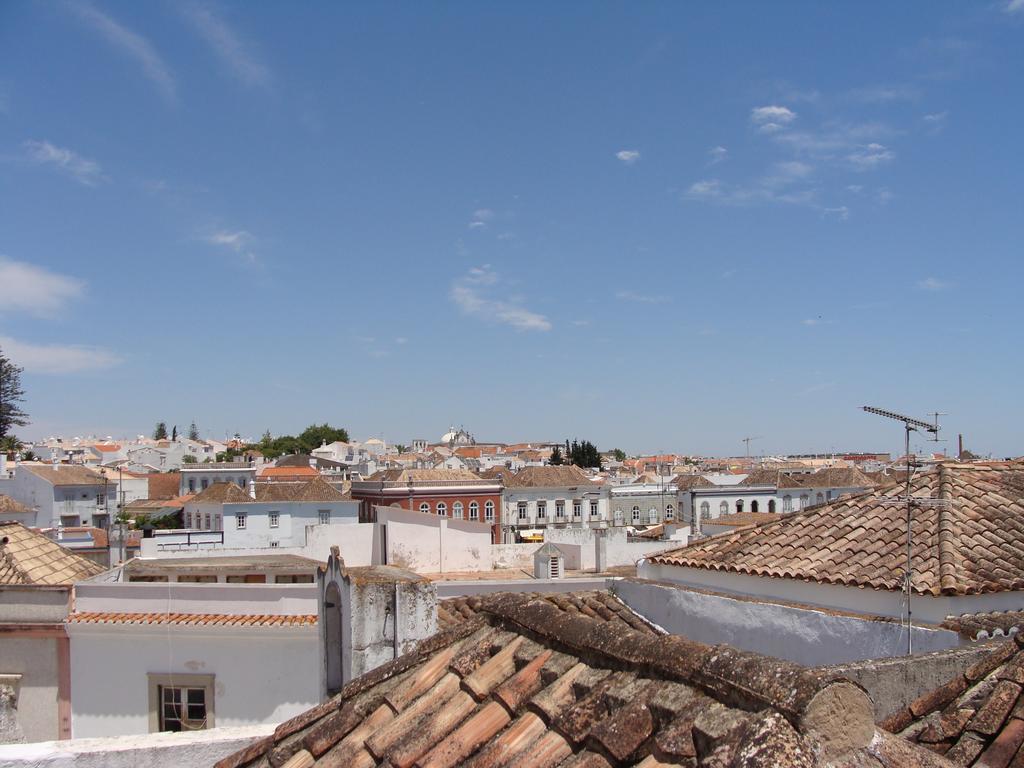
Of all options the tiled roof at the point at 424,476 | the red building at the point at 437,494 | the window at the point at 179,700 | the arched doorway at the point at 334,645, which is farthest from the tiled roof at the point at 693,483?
the arched doorway at the point at 334,645

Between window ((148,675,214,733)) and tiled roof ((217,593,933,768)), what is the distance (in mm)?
8733

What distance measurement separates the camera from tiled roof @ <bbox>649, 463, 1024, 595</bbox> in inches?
262

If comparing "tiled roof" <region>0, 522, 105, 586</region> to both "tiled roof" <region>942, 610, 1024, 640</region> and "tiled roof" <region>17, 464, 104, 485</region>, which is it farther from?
"tiled roof" <region>17, 464, 104, 485</region>

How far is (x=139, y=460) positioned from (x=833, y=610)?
8982cm

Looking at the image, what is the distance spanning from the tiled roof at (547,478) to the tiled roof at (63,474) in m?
26.7

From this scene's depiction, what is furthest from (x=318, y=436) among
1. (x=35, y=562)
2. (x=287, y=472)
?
(x=35, y=562)

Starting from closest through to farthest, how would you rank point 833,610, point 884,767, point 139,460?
point 884,767, point 833,610, point 139,460

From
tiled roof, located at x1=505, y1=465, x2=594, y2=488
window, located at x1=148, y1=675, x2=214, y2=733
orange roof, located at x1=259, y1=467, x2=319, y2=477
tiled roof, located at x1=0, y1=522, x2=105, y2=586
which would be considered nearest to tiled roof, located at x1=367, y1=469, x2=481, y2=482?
tiled roof, located at x1=505, y1=465, x2=594, y2=488

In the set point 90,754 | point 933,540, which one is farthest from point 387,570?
point 933,540

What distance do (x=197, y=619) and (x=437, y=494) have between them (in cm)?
3629

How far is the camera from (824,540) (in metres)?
7.99

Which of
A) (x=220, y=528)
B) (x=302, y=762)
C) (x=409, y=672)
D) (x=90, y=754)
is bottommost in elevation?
(x=220, y=528)

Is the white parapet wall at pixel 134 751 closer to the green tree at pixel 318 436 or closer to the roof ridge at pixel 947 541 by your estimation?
the roof ridge at pixel 947 541

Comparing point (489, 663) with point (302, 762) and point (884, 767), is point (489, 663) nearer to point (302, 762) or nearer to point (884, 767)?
point (302, 762)
